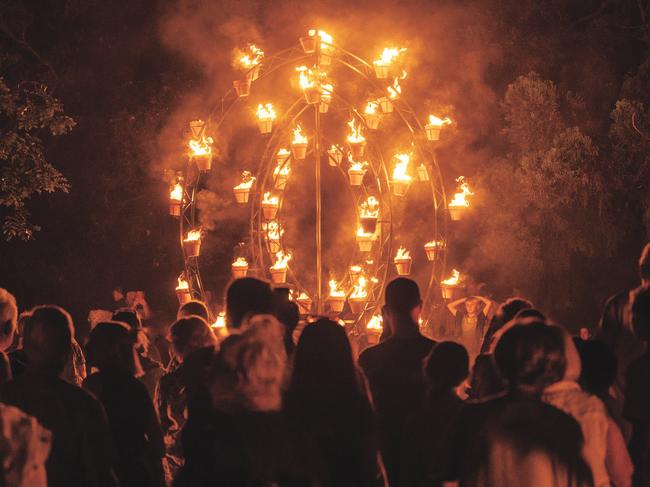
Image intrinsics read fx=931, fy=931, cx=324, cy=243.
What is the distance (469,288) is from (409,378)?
9198 millimetres

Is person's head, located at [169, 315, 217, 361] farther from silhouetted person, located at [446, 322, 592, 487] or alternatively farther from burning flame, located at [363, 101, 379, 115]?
burning flame, located at [363, 101, 379, 115]

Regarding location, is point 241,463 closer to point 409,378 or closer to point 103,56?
point 409,378

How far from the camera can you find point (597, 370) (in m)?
4.45

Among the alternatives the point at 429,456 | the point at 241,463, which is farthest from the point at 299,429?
the point at 429,456

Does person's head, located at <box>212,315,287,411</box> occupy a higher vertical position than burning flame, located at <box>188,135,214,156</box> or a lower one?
lower

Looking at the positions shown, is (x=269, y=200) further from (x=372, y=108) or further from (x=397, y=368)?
(x=397, y=368)

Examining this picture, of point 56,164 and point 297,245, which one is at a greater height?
point 56,164

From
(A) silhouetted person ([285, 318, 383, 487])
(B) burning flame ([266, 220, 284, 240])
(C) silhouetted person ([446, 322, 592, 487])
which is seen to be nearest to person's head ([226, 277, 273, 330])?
(A) silhouetted person ([285, 318, 383, 487])

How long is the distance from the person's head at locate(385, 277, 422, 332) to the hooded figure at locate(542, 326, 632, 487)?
67.8 inches

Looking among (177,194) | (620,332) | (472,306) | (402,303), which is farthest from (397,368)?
(177,194)

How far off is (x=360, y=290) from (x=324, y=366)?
27.8ft

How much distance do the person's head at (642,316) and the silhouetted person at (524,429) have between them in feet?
3.77

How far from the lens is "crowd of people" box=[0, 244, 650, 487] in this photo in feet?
11.4

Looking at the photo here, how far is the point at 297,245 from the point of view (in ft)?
66.0
